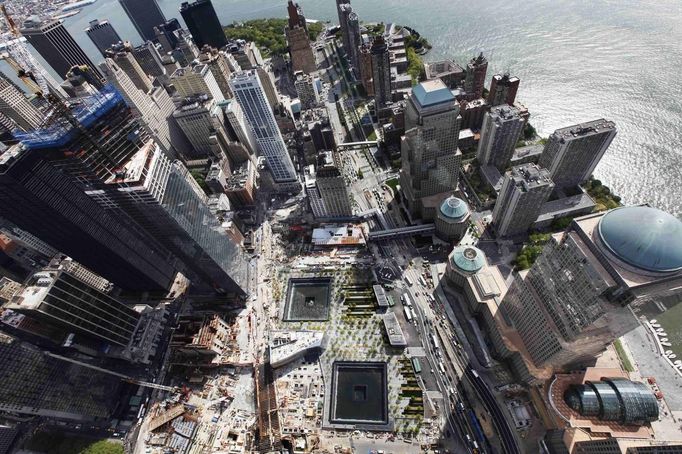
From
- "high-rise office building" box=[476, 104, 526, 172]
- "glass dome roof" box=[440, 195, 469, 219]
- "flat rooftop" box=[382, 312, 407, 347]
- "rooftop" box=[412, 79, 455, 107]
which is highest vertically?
"rooftop" box=[412, 79, 455, 107]

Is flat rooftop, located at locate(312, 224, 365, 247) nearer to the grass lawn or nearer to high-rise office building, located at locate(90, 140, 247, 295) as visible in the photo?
high-rise office building, located at locate(90, 140, 247, 295)

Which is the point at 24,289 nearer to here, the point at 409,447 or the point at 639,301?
the point at 409,447

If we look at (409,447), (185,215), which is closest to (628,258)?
(409,447)

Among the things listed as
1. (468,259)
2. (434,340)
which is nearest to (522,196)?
(468,259)

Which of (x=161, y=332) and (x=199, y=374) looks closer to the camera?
(x=199, y=374)

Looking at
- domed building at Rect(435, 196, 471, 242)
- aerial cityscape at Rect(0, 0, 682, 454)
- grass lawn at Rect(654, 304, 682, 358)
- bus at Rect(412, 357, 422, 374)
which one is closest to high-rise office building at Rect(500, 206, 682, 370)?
aerial cityscape at Rect(0, 0, 682, 454)


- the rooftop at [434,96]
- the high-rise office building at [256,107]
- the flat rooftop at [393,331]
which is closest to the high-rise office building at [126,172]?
the high-rise office building at [256,107]
